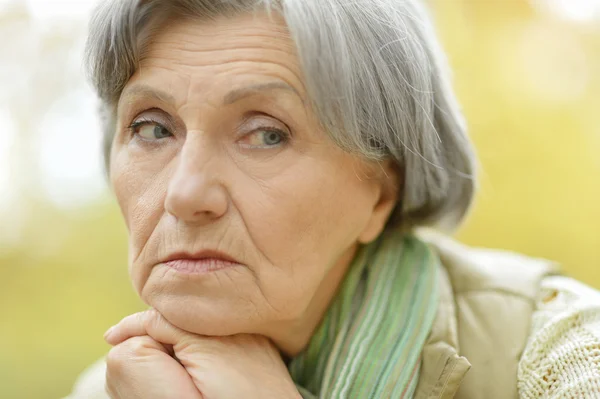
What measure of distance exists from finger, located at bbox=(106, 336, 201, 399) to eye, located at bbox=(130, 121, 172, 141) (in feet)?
2.05

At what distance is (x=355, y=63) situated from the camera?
1.78 metres

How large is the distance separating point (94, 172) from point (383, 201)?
99.0 inches

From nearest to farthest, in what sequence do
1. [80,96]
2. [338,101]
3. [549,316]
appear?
1. [338,101]
2. [549,316]
3. [80,96]

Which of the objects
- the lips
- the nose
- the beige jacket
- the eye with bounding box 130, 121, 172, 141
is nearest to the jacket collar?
the beige jacket

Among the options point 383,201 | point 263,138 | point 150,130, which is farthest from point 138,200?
point 383,201

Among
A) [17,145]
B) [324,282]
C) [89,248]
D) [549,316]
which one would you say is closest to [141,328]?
[324,282]

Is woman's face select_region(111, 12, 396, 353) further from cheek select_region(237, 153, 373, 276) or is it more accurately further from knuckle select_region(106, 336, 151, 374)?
knuckle select_region(106, 336, 151, 374)

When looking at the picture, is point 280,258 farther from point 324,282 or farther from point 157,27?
point 157,27

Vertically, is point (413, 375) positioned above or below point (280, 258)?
below

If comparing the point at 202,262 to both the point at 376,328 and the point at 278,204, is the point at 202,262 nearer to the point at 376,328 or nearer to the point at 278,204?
the point at 278,204

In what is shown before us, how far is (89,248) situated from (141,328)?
8.37 feet

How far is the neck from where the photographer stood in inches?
81.5

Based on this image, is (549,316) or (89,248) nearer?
(549,316)

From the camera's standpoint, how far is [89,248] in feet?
14.1
